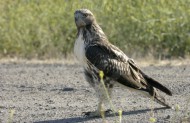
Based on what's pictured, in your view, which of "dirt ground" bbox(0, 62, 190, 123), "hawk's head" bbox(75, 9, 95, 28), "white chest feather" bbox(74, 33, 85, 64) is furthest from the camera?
"hawk's head" bbox(75, 9, 95, 28)

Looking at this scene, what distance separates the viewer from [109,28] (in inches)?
692

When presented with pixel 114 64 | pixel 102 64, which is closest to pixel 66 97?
pixel 114 64

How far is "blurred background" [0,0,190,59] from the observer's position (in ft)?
56.2

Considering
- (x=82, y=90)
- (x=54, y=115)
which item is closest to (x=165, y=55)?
(x=82, y=90)

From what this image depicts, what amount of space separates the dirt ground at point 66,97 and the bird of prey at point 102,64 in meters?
0.31

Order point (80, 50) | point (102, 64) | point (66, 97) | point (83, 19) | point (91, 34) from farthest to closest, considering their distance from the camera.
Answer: point (66, 97)
point (83, 19)
point (91, 34)
point (102, 64)
point (80, 50)

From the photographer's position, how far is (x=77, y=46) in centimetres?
921

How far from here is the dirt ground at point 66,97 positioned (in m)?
9.27

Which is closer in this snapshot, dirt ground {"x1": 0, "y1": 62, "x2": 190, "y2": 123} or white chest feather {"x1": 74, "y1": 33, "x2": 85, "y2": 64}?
white chest feather {"x1": 74, "y1": 33, "x2": 85, "y2": 64}

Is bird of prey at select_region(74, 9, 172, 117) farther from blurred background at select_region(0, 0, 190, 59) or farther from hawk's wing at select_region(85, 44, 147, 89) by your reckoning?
blurred background at select_region(0, 0, 190, 59)

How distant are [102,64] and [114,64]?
0.74ft

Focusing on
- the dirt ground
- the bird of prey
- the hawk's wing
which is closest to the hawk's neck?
the bird of prey

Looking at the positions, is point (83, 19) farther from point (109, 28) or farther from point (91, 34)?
point (109, 28)

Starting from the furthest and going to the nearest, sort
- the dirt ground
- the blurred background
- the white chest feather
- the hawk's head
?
1. the blurred background
2. the hawk's head
3. the dirt ground
4. the white chest feather
